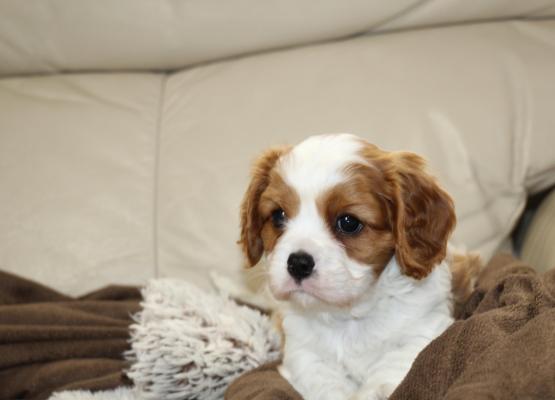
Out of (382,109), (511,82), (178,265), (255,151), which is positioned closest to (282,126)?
(255,151)

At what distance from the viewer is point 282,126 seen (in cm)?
257

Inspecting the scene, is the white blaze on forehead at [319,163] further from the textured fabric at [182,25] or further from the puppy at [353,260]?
the textured fabric at [182,25]

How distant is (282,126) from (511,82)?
0.78 m

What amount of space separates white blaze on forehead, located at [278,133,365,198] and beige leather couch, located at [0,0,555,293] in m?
0.60

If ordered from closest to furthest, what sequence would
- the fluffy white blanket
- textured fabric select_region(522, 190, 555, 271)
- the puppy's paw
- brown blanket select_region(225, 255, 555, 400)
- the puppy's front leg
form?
brown blanket select_region(225, 255, 555, 400) < the puppy's paw < the puppy's front leg < the fluffy white blanket < textured fabric select_region(522, 190, 555, 271)

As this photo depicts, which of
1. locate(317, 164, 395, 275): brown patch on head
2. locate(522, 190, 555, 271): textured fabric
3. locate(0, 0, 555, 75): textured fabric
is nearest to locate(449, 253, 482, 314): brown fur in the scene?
locate(522, 190, 555, 271): textured fabric

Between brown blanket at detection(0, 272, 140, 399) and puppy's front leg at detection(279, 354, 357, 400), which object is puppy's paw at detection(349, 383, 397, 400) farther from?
brown blanket at detection(0, 272, 140, 399)

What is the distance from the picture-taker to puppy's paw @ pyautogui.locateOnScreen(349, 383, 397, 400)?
5.76 ft

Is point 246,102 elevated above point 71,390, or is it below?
above

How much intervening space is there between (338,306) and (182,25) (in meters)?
1.35

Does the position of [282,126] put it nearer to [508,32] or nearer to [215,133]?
[215,133]

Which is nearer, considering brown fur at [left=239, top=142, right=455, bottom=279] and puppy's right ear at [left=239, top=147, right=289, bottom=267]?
brown fur at [left=239, top=142, right=455, bottom=279]

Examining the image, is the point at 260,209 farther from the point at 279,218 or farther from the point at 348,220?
the point at 348,220

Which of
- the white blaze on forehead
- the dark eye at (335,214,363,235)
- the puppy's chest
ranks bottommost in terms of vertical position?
the puppy's chest
